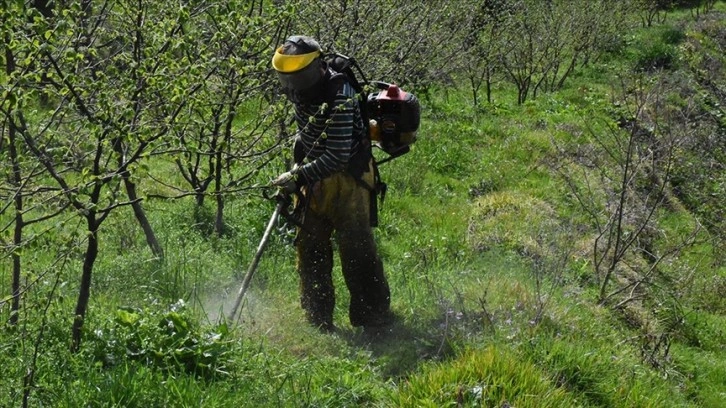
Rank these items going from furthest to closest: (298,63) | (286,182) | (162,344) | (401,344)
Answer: (401,344) < (286,182) < (298,63) < (162,344)

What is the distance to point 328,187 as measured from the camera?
5605 millimetres

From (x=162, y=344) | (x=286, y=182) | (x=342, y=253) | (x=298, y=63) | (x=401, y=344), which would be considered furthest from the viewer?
(x=342, y=253)

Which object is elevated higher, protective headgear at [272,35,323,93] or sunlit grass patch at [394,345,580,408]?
protective headgear at [272,35,323,93]

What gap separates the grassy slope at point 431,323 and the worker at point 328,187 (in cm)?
24

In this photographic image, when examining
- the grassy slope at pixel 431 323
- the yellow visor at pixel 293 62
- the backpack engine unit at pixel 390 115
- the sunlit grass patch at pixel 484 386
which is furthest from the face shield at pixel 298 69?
the sunlit grass patch at pixel 484 386

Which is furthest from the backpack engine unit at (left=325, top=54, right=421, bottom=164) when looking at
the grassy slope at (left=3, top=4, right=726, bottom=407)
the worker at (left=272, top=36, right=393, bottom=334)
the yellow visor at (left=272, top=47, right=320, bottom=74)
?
the grassy slope at (left=3, top=4, right=726, bottom=407)

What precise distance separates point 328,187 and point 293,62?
0.98 metres

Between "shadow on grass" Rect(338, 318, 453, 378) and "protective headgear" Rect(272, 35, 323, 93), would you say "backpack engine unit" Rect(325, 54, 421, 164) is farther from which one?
"shadow on grass" Rect(338, 318, 453, 378)

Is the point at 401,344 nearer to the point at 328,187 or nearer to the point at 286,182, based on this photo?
the point at 328,187

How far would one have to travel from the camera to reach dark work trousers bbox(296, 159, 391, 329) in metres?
5.65

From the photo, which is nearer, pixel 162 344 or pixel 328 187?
pixel 162 344

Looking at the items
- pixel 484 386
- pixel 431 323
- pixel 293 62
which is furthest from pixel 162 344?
pixel 431 323

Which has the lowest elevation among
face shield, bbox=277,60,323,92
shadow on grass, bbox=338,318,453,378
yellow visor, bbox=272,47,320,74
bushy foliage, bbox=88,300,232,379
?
shadow on grass, bbox=338,318,453,378

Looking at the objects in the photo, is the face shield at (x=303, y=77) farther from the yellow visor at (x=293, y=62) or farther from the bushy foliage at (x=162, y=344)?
the bushy foliage at (x=162, y=344)
